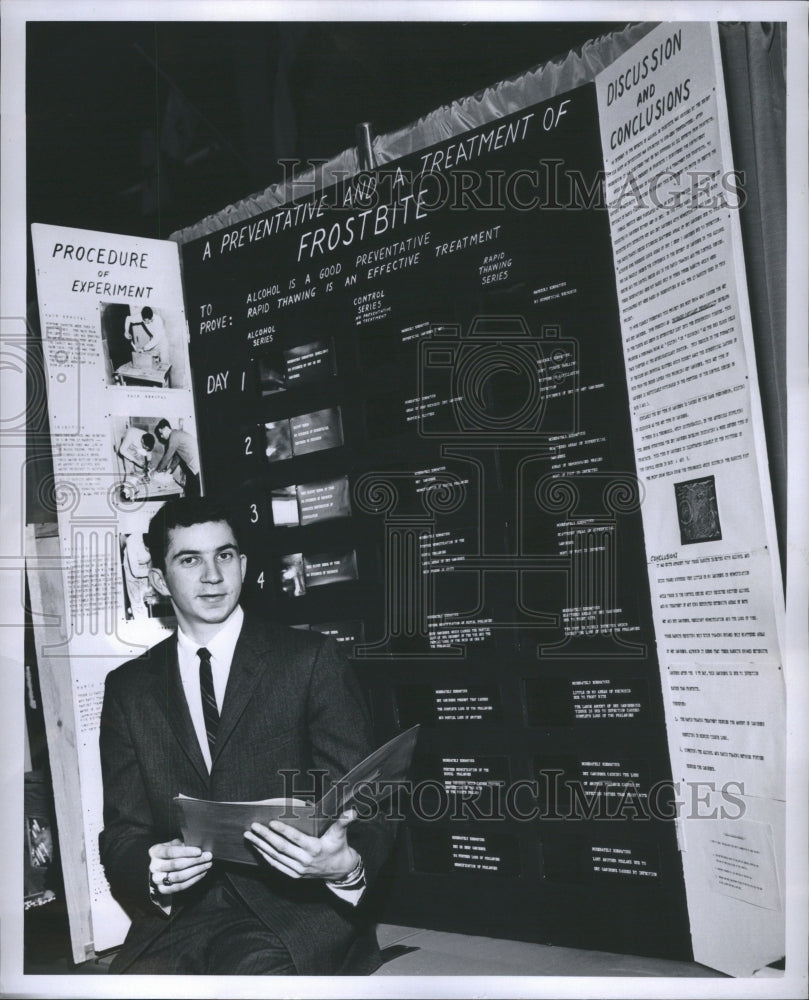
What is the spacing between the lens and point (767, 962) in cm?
257

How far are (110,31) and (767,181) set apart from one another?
1883 millimetres

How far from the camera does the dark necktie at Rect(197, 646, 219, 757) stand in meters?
2.83

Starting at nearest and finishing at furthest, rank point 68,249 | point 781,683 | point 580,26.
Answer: point 781,683 → point 580,26 → point 68,249

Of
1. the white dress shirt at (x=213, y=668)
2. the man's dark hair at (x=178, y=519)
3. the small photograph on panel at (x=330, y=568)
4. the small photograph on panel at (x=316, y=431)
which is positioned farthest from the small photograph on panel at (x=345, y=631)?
the small photograph on panel at (x=316, y=431)

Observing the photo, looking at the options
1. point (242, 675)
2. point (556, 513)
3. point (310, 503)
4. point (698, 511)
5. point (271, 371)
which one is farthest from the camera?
point (271, 371)

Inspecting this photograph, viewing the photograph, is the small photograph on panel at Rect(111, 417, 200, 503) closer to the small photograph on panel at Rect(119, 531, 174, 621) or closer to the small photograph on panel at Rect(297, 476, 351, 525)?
the small photograph on panel at Rect(119, 531, 174, 621)

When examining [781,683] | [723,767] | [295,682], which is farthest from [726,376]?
[295,682]

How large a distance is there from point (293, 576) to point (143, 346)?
837 millimetres

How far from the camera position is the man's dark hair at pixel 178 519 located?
294cm

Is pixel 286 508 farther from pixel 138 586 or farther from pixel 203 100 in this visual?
pixel 203 100

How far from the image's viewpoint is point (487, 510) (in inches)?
109

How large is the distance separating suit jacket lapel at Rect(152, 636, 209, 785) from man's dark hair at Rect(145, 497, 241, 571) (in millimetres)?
244

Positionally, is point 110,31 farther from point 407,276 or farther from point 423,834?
point 423,834

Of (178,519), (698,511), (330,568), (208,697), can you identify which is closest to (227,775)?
(208,697)
